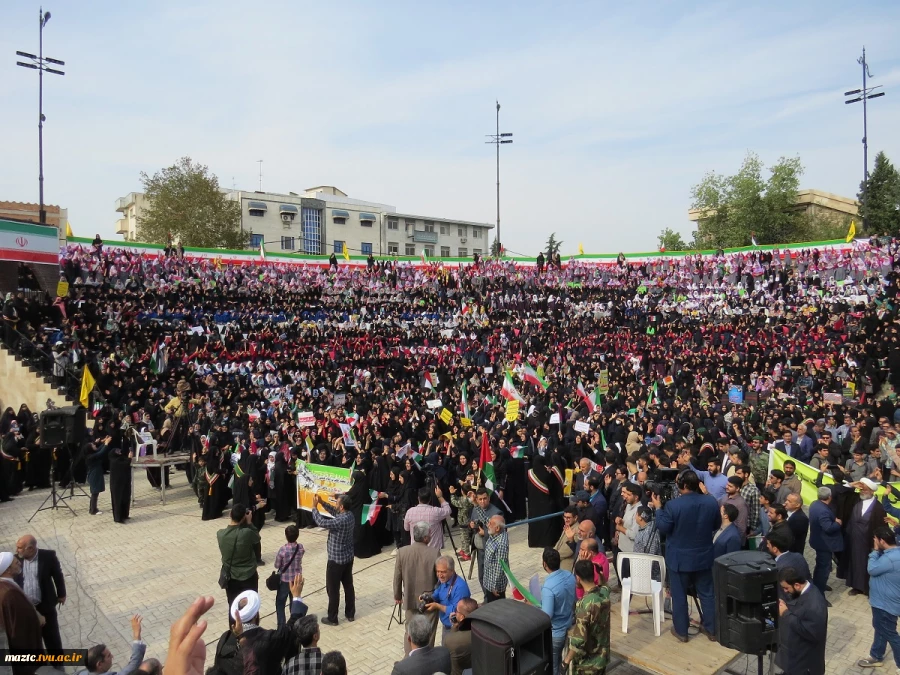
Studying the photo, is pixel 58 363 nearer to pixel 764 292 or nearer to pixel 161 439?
pixel 161 439

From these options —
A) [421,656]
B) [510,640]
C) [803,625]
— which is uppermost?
[510,640]

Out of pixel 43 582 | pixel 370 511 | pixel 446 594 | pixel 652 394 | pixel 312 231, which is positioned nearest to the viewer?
pixel 446 594

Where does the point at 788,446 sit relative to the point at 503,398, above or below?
above

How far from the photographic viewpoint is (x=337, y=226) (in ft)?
212

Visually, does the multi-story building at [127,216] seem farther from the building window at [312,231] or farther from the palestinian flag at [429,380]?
the palestinian flag at [429,380]

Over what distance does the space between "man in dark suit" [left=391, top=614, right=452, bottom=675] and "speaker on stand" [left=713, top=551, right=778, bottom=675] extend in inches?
90.0

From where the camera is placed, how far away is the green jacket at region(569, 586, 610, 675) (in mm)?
4992

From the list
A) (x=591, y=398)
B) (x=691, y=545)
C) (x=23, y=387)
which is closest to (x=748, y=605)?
(x=691, y=545)

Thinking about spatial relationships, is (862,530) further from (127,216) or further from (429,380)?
(127,216)

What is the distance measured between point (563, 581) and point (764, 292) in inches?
977

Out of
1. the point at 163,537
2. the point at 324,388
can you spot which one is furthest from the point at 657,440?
the point at 324,388

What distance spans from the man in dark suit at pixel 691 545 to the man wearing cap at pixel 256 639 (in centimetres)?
388

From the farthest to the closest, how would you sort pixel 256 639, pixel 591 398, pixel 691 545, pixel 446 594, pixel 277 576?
pixel 591 398 < pixel 277 576 < pixel 691 545 < pixel 446 594 < pixel 256 639

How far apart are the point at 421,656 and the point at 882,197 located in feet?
177
